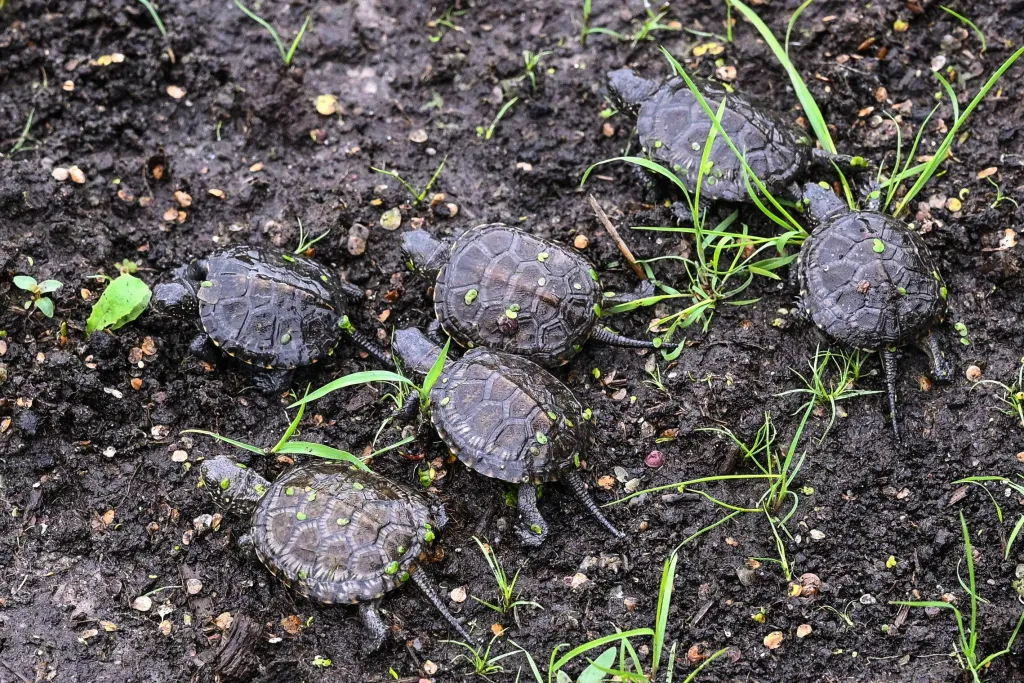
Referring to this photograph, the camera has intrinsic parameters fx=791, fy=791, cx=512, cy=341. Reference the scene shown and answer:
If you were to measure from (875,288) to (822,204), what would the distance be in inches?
25.8

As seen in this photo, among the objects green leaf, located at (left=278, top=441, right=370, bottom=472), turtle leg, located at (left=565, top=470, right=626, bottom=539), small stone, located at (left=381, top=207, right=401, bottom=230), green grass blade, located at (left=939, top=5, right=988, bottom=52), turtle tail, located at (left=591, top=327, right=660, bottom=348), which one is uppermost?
green grass blade, located at (left=939, top=5, right=988, bottom=52)

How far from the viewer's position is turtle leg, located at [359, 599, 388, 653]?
12.3 feet

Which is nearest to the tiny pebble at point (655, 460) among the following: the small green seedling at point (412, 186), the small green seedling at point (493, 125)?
the small green seedling at point (412, 186)

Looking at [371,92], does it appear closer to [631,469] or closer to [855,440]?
[631,469]

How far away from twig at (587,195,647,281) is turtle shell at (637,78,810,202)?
17.9 inches

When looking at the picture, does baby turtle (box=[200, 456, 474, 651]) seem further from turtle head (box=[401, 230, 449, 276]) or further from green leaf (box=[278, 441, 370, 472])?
turtle head (box=[401, 230, 449, 276])

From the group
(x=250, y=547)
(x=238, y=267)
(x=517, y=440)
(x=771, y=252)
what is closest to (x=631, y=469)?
(x=517, y=440)

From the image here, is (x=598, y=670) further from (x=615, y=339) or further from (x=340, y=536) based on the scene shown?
Answer: (x=615, y=339)

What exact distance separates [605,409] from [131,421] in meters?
2.56

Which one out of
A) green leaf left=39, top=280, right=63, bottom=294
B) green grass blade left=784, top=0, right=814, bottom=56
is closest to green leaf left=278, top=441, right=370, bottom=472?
green leaf left=39, top=280, right=63, bottom=294

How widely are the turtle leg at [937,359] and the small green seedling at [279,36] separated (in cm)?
418

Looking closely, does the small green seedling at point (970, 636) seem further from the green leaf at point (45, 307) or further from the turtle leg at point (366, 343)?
the green leaf at point (45, 307)

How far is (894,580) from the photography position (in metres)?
3.81

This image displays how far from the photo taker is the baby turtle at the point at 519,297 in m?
4.23
